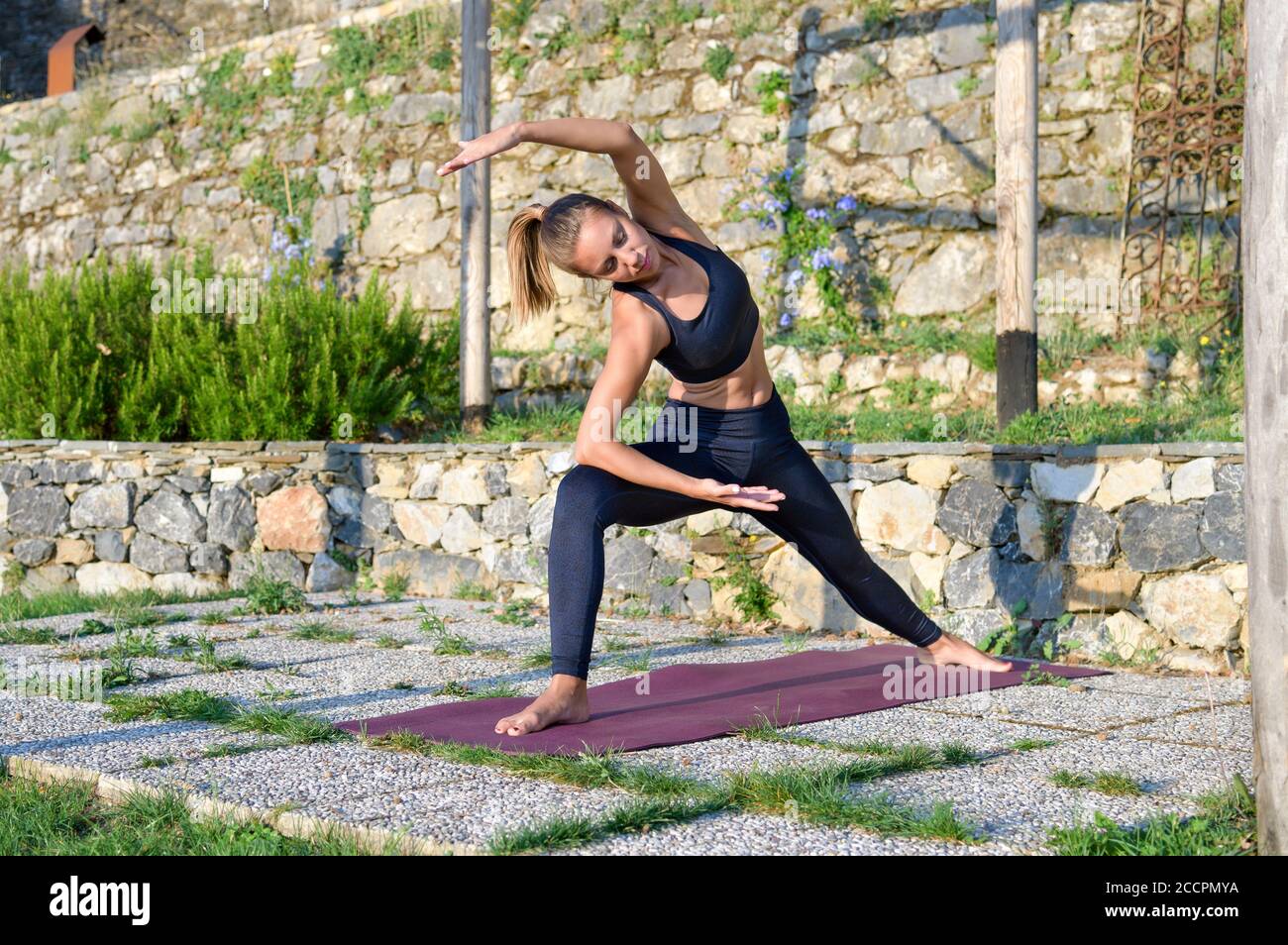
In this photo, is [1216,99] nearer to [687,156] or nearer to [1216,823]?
[687,156]

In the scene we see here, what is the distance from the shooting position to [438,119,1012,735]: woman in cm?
342

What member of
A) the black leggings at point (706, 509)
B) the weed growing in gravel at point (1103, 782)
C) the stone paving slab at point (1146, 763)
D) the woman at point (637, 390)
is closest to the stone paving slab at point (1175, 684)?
the black leggings at point (706, 509)

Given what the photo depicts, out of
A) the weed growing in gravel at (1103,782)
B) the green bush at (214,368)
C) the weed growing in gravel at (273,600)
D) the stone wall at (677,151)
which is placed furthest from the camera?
the stone wall at (677,151)

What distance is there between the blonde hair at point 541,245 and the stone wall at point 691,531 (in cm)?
221

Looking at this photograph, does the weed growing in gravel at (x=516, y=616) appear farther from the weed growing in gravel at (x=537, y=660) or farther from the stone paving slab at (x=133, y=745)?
the stone paving slab at (x=133, y=745)

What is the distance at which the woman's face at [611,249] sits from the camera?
3387 mm

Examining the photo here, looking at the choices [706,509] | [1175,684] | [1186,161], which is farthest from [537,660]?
[1186,161]

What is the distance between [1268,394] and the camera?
2391 millimetres

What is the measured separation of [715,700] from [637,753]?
2.57 ft

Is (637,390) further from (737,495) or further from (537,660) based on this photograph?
(537,660)

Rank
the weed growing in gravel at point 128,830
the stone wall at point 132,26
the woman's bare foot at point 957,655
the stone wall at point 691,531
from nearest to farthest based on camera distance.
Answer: the weed growing in gravel at point 128,830, the woman's bare foot at point 957,655, the stone wall at point 691,531, the stone wall at point 132,26

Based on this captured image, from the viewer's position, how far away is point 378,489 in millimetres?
7129
